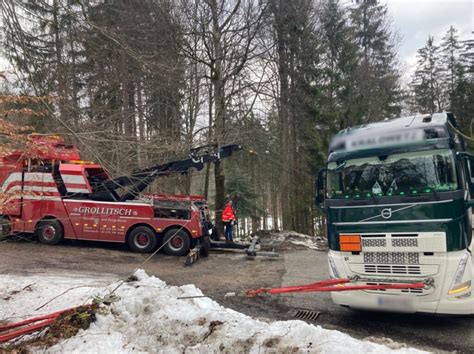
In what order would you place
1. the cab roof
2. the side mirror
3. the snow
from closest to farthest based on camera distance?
the snow < the cab roof < the side mirror

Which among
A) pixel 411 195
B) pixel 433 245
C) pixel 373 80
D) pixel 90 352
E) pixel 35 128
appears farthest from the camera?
pixel 373 80

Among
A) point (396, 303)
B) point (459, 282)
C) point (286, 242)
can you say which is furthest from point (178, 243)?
point (459, 282)


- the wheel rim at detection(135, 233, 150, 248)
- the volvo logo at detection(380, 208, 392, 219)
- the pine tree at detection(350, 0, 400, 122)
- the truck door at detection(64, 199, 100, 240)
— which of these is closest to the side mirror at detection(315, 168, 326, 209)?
the volvo logo at detection(380, 208, 392, 219)

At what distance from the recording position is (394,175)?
574cm

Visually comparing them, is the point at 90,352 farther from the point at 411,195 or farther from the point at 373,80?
the point at 373,80

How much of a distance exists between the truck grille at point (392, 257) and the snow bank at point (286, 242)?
7.77 metres

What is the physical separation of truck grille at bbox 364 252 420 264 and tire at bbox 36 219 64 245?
9869 millimetres

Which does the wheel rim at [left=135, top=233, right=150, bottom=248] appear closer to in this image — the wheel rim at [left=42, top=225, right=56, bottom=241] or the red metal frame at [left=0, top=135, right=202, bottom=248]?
the red metal frame at [left=0, top=135, right=202, bottom=248]

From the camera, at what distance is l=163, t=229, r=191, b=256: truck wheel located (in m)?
11.2

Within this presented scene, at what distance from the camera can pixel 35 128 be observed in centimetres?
662

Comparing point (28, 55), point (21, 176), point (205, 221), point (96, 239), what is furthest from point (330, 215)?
point (21, 176)

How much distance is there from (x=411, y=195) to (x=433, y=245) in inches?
30.9

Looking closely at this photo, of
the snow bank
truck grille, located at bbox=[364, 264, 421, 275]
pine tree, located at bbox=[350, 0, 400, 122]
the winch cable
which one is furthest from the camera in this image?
pine tree, located at bbox=[350, 0, 400, 122]

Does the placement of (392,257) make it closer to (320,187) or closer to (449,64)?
(320,187)
